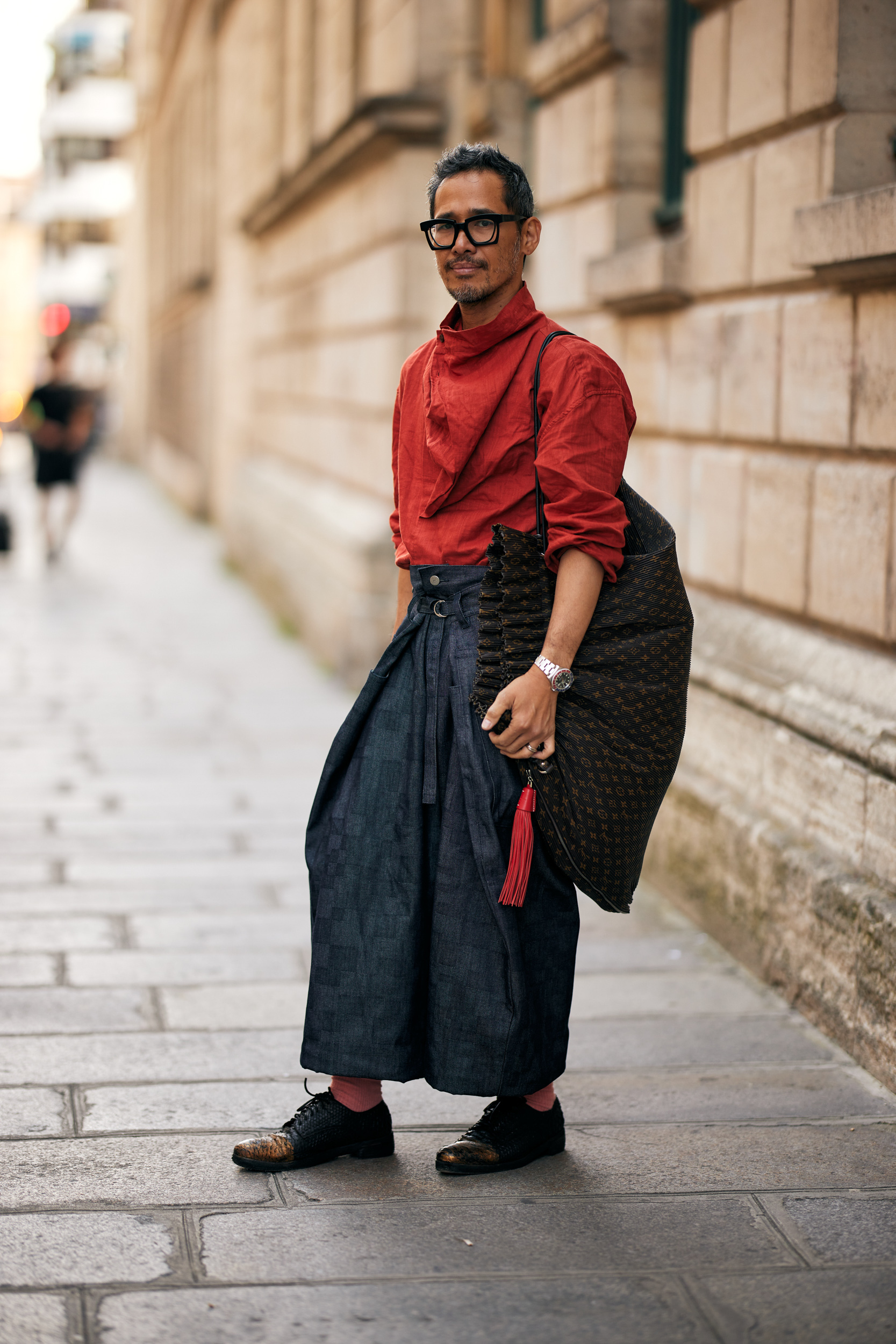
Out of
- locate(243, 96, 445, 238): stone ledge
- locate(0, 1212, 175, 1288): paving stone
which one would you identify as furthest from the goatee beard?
locate(243, 96, 445, 238): stone ledge

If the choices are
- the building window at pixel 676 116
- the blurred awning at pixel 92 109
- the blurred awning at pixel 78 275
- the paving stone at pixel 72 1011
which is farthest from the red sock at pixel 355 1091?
the blurred awning at pixel 78 275

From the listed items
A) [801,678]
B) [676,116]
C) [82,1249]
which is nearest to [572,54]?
[676,116]

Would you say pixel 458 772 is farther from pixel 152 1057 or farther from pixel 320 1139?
pixel 152 1057

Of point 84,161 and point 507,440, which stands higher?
point 84,161

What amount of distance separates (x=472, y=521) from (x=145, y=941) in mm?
2190

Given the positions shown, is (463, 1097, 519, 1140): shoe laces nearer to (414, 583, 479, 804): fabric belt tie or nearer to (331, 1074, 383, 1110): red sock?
(331, 1074, 383, 1110): red sock

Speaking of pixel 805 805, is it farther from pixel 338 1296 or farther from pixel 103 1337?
pixel 103 1337

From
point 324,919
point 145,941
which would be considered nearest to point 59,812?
point 145,941

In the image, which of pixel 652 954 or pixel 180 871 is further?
pixel 180 871

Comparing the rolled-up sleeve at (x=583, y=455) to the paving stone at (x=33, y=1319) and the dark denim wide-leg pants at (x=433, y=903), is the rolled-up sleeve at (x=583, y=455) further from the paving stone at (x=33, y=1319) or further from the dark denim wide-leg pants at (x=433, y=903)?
the paving stone at (x=33, y=1319)

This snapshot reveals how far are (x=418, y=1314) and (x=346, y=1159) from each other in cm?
65

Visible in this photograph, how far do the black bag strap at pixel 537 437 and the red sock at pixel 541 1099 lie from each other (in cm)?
106

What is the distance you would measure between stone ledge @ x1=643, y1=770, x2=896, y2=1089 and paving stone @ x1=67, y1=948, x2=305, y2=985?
119 cm

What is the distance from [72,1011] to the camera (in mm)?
4230
